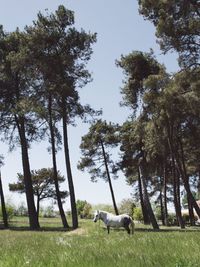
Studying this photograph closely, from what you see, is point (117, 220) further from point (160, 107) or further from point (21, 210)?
point (21, 210)

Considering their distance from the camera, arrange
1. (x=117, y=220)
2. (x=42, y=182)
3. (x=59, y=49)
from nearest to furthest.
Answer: (x=117, y=220), (x=59, y=49), (x=42, y=182)

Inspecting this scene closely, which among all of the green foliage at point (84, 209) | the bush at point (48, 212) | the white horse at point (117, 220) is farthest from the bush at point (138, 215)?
the white horse at point (117, 220)

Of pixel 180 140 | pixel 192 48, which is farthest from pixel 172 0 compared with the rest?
pixel 180 140

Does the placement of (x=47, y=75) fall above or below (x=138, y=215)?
above

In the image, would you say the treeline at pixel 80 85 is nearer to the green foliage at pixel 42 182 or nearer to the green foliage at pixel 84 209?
the green foliage at pixel 42 182

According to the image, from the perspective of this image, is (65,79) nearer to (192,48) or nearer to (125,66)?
(125,66)

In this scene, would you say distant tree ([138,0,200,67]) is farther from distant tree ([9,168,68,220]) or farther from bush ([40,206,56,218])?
bush ([40,206,56,218])

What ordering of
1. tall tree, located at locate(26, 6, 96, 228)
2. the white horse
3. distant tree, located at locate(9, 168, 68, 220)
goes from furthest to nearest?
distant tree, located at locate(9, 168, 68, 220) < tall tree, located at locate(26, 6, 96, 228) < the white horse

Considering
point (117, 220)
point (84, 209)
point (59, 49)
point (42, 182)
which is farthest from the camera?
point (84, 209)

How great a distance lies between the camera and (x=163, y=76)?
3531cm

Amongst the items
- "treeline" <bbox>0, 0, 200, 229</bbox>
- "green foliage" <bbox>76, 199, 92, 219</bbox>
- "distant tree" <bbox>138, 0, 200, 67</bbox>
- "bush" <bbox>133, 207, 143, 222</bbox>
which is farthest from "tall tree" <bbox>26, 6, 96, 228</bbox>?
"green foliage" <bbox>76, 199, 92, 219</bbox>

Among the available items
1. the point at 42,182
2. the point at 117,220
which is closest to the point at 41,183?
the point at 42,182

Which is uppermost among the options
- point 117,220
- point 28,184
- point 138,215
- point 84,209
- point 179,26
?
point 179,26

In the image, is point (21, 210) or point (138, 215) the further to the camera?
point (21, 210)
